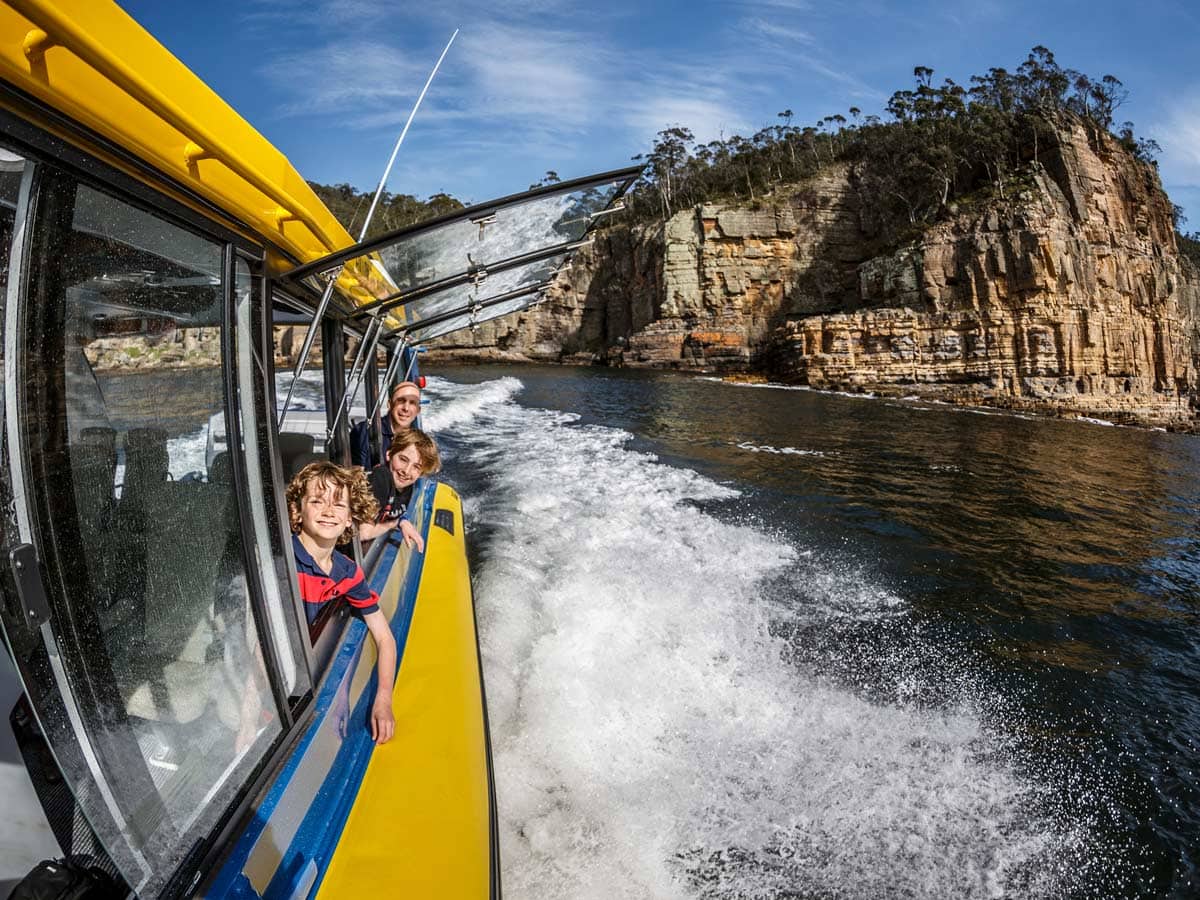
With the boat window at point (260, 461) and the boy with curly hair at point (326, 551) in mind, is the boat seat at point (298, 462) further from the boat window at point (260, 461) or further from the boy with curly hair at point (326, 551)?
Answer: the boat window at point (260, 461)

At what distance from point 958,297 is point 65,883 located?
4110cm

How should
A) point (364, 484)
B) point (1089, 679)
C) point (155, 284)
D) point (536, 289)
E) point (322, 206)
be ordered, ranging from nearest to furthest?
point (155, 284), point (322, 206), point (364, 484), point (1089, 679), point (536, 289)

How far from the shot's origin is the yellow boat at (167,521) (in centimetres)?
111

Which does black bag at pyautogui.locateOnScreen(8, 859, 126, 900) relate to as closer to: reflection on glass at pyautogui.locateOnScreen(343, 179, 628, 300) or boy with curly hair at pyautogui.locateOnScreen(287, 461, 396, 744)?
boy with curly hair at pyautogui.locateOnScreen(287, 461, 396, 744)

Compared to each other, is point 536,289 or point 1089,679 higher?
point 536,289

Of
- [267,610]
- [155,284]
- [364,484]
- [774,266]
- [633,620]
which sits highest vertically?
[774,266]

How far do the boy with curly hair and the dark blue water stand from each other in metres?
1.11

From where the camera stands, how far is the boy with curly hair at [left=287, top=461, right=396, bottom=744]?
241 cm

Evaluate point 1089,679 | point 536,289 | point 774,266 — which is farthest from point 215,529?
point 774,266

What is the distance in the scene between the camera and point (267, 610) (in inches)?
72.0

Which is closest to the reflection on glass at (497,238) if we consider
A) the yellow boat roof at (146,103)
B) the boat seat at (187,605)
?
the yellow boat roof at (146,103)

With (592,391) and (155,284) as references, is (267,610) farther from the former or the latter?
(592,391)

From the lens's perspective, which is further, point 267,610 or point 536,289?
point 536,289

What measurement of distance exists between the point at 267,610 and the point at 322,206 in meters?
1.35
